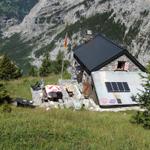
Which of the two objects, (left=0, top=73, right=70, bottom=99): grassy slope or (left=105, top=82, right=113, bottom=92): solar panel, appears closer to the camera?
(left=105, top=82, right=113, bottom=92): solar panel

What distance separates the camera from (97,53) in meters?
53.1

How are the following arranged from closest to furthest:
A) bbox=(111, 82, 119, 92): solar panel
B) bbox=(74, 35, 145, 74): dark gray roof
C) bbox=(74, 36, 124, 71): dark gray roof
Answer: bbox=(111, 82, 119, 92): solar panel < bbox=(74, 35, 145, 74): dark gray roof < bbox=(74, 36, 124, 71): dark gray roof

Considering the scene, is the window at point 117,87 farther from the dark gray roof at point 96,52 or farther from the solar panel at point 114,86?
the dark gray roof at point 96,52

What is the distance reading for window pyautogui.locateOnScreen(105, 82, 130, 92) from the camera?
46500 millimetres

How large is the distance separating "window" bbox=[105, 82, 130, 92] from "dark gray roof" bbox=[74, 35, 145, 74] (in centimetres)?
310

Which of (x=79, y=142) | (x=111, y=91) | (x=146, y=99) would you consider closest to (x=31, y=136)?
(x=79, y=142)

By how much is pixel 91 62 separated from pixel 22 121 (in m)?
35.1

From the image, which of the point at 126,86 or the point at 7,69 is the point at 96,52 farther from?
the point at 7,69

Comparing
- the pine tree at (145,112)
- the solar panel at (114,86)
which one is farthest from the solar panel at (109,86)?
the pine tree at (145,112)

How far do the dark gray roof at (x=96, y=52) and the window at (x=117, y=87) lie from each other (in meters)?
3.40

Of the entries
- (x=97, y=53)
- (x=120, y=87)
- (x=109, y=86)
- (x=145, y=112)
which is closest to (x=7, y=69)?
(x=97, y=53)

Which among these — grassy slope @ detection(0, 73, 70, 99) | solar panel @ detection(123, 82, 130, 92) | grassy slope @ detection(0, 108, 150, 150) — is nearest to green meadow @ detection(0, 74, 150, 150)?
grassy slope @ detection(0, 108, 150, 150)

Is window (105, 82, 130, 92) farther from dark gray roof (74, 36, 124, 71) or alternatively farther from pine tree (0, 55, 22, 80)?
pine tree (0, 55, 22, 80)

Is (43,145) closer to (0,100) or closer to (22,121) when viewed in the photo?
(22,121)
